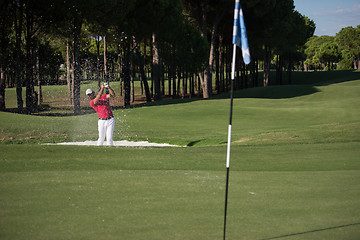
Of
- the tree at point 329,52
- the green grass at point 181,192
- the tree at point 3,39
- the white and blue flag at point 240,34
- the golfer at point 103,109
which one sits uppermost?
the tree at point 329,52

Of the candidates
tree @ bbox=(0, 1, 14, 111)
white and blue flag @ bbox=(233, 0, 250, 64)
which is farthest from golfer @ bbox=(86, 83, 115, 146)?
tree @ bbox=(0, 1, 14, 111)

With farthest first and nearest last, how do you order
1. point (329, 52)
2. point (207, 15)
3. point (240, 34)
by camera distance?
1. point (329, 52)
2. point (207, 15)
3. point (240, 34)

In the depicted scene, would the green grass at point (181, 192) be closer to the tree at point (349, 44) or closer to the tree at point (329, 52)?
the tree at point (329, 52)

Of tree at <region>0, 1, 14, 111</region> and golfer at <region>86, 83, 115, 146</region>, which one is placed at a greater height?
tree at <region>0, 1, 14, 111</region>

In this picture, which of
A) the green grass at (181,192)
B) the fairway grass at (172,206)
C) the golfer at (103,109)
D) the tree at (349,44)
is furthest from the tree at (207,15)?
the tree at (349,44)

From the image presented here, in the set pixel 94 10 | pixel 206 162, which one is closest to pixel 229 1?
pixel 94 10

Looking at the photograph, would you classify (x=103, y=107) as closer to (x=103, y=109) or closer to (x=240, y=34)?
(x=103, y=109)

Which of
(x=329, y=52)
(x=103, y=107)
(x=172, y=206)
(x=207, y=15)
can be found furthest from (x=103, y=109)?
(x=329, y=52)

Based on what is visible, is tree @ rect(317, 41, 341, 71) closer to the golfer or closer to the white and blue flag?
the golfer

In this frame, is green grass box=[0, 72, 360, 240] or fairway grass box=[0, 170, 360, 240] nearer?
fairway grass box=[0, 170, 360, 240]

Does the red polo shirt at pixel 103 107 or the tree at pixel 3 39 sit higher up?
the tree at pixel 3 39

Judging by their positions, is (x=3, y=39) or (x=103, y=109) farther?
(x=3, y=39)

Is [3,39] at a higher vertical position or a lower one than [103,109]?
higher

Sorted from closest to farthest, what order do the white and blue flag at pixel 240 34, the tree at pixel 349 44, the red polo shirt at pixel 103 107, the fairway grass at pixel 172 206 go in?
the fairway grass at pixel 172 206
the white and blue flag at pixel 240 34
the red polo shirt at pixel 103 107
the tree at pixel 349 44
